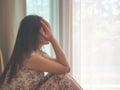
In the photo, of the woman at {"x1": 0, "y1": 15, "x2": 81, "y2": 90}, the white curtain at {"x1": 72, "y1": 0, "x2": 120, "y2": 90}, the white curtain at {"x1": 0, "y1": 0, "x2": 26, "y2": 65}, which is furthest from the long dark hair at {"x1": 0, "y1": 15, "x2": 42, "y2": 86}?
the white curtain at {"x1": 72, "y1": 0, "x2": 120, "y2": 90}

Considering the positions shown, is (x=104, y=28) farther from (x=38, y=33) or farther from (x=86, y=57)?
(x=38, y=33)

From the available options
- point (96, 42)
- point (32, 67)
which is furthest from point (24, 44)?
point (96, 42)

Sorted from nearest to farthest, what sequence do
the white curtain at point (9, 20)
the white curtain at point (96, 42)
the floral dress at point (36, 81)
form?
the floral dress at point (36, 81) → the white curtain at point (9, 20) → the white curtain at point (96, 42)

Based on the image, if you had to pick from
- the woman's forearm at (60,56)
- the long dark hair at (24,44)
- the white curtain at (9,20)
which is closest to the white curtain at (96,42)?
the white curtain at (9,20)

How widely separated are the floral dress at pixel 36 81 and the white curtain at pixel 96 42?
75cm

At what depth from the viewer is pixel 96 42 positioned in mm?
2254

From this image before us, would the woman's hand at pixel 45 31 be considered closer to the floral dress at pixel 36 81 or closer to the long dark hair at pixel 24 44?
the long dark hair at pixel 24 44

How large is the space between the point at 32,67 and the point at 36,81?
92mm

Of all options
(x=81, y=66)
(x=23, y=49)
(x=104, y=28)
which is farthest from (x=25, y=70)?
(x=104, y=28)

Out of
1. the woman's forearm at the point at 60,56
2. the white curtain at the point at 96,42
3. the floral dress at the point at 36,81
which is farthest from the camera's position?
the white curtain at the point at 96,42

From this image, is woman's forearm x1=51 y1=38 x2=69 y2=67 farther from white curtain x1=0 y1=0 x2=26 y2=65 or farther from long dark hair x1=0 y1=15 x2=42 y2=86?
white curtain x1=0 y1=0 x2=26 y2=65

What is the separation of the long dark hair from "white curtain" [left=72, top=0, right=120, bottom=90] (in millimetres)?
782

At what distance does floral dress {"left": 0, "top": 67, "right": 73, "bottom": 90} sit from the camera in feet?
4.79

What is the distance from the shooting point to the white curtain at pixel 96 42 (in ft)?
7.29
